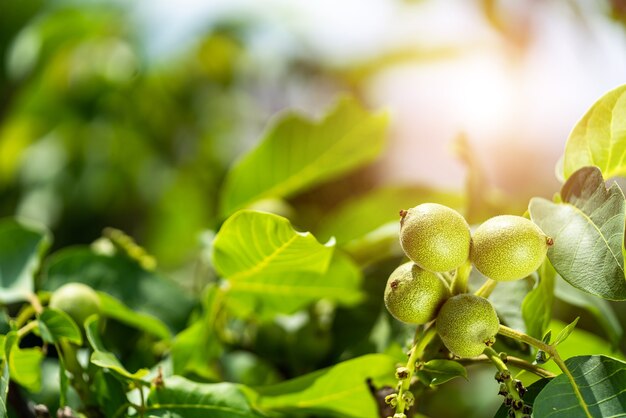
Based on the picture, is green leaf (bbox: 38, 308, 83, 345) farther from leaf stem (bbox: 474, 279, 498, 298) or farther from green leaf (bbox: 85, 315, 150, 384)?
leaf stem (bbox: 474, 279, 498, 298)

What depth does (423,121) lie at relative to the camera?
2469mm

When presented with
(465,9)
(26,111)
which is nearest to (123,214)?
(26,111)

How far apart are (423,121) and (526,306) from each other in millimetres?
1740

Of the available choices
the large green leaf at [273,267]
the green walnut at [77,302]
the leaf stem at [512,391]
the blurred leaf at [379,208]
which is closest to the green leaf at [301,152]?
the blurred leaf at [379,208]

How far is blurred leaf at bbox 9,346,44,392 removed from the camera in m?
0.83

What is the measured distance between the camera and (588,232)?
2.23ft

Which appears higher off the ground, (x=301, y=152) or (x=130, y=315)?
(x=301, y=152)

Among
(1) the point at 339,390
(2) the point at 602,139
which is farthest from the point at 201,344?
(2) the point at 602,139

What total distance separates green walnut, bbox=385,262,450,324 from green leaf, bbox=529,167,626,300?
116mm

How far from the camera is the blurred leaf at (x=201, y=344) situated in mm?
923

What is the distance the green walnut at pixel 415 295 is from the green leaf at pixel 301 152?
57cm

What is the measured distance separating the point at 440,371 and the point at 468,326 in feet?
0.22

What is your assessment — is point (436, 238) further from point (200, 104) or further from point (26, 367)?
point (200, 104)

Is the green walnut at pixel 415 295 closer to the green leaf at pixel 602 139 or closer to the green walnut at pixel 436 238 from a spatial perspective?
the green walnut at pixel 436 238
